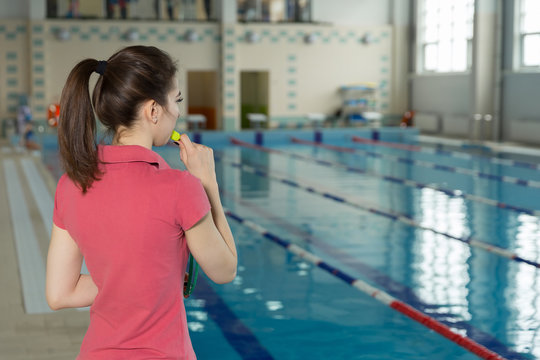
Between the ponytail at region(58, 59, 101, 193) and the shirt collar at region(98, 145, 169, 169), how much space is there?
18 millimetres

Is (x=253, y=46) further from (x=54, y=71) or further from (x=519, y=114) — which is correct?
(x=519, y=114)

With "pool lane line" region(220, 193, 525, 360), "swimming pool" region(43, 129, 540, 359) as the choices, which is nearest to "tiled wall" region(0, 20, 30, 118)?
"swimming pool" region(43, 129, 540, 359)

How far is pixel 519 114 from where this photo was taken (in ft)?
50.9

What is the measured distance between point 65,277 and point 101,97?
0.34 metres

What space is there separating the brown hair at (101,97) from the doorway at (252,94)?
18755 millimetres

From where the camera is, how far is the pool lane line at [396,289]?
12.0 ft

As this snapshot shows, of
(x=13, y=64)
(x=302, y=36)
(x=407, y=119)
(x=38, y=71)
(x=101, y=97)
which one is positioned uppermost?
(x=302, y=36)

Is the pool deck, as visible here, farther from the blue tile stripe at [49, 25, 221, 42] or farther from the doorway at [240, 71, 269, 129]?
the doorway at [240, 71, 269, 129]

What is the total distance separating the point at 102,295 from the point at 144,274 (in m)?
0.09

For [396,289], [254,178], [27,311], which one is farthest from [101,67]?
[254,178]

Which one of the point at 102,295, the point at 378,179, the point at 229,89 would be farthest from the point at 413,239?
the point at 229,89

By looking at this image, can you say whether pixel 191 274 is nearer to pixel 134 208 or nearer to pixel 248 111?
pixel 134 208

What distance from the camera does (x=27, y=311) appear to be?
3879mm

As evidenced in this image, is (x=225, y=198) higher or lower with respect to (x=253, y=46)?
lower
